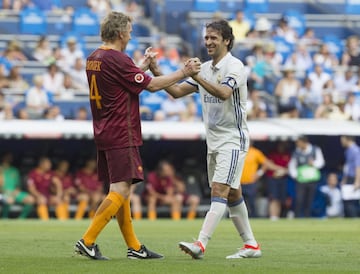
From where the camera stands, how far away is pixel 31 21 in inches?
1001

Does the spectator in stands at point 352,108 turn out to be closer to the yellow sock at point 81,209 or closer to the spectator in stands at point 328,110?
the spectator in stands at point 328,110

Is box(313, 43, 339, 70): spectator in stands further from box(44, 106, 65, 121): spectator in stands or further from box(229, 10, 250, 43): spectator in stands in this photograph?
box(44, 106, 65, 121): spectator in stands

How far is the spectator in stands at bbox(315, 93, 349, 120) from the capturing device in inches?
959

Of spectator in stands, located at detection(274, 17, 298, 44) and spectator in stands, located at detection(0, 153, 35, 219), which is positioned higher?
spectator in stands, located at detection(274, 17, 298, 44)

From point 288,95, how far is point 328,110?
0.99 meters

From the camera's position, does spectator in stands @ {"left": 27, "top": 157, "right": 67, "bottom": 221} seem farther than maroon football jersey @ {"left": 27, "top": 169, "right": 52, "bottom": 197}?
No

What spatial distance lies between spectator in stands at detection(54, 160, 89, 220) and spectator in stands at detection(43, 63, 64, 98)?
1.57 m

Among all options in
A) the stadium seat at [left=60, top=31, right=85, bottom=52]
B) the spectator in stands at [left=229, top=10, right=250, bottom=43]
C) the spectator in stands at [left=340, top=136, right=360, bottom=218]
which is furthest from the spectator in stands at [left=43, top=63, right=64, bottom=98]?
the spectator in stands at [left=340, top=136, right=360, bottom=218]

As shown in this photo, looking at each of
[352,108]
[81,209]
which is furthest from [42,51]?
[352,108]

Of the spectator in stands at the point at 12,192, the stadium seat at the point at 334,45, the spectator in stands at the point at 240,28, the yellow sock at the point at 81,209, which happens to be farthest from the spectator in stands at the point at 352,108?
the spectator in stands at the point at 12,192

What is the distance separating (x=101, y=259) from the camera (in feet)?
31.9

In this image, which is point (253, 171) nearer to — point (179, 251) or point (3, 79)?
point (3, 79)

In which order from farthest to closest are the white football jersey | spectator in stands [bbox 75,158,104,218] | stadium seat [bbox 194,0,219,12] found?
stadium seat [bbox 194,0,219,12]
spectator in stands [bbox 75,158,104,218]
the white football jersey

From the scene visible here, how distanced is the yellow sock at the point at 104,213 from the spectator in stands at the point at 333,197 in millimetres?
14415
